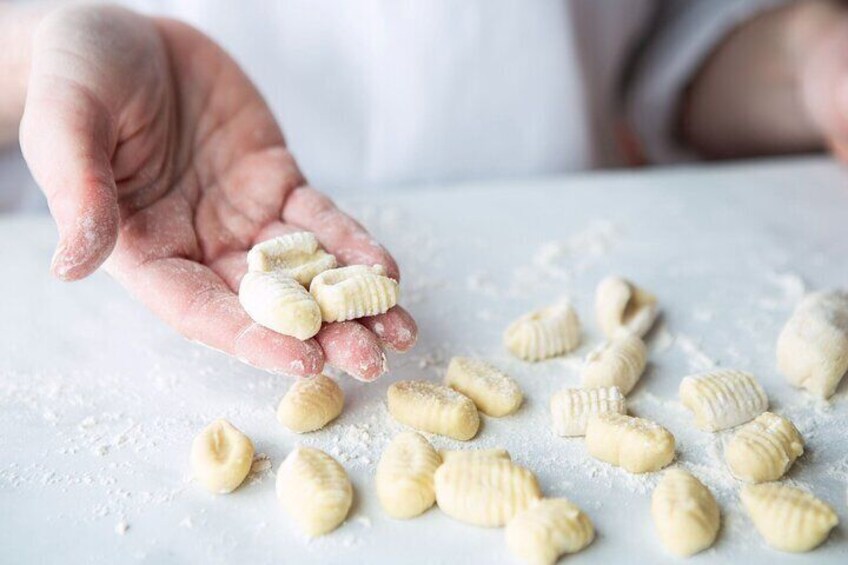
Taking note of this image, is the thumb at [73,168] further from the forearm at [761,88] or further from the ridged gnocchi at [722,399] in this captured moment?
the forearm at [761,88]

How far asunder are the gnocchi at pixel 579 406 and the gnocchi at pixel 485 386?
6cm

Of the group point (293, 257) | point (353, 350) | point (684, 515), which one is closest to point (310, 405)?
point (353, 350)

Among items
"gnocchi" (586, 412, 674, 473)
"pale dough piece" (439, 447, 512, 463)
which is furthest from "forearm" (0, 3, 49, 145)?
"gnocchi" (586, 412, 674, 473)

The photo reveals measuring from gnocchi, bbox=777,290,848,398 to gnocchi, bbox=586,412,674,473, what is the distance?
0.27 meters

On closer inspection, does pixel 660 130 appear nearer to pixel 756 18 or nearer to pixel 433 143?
pixel 756 18

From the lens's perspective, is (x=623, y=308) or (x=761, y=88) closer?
(x=623, y=308)

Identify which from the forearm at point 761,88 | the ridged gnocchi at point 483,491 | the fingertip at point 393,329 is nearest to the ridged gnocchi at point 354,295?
the fingertip at point 393,329

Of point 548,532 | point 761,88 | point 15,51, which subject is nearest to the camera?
point 548,532

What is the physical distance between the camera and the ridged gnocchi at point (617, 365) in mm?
1222

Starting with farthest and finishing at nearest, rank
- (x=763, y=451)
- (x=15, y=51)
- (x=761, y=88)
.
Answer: (x=761, y=88) < (x=15, y=51) < (x=763, y=451)

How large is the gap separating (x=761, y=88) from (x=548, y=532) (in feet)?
5.47

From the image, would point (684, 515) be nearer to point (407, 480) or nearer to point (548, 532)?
point (548, 532)

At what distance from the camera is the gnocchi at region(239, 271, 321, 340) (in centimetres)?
105

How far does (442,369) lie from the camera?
129 centimetres
